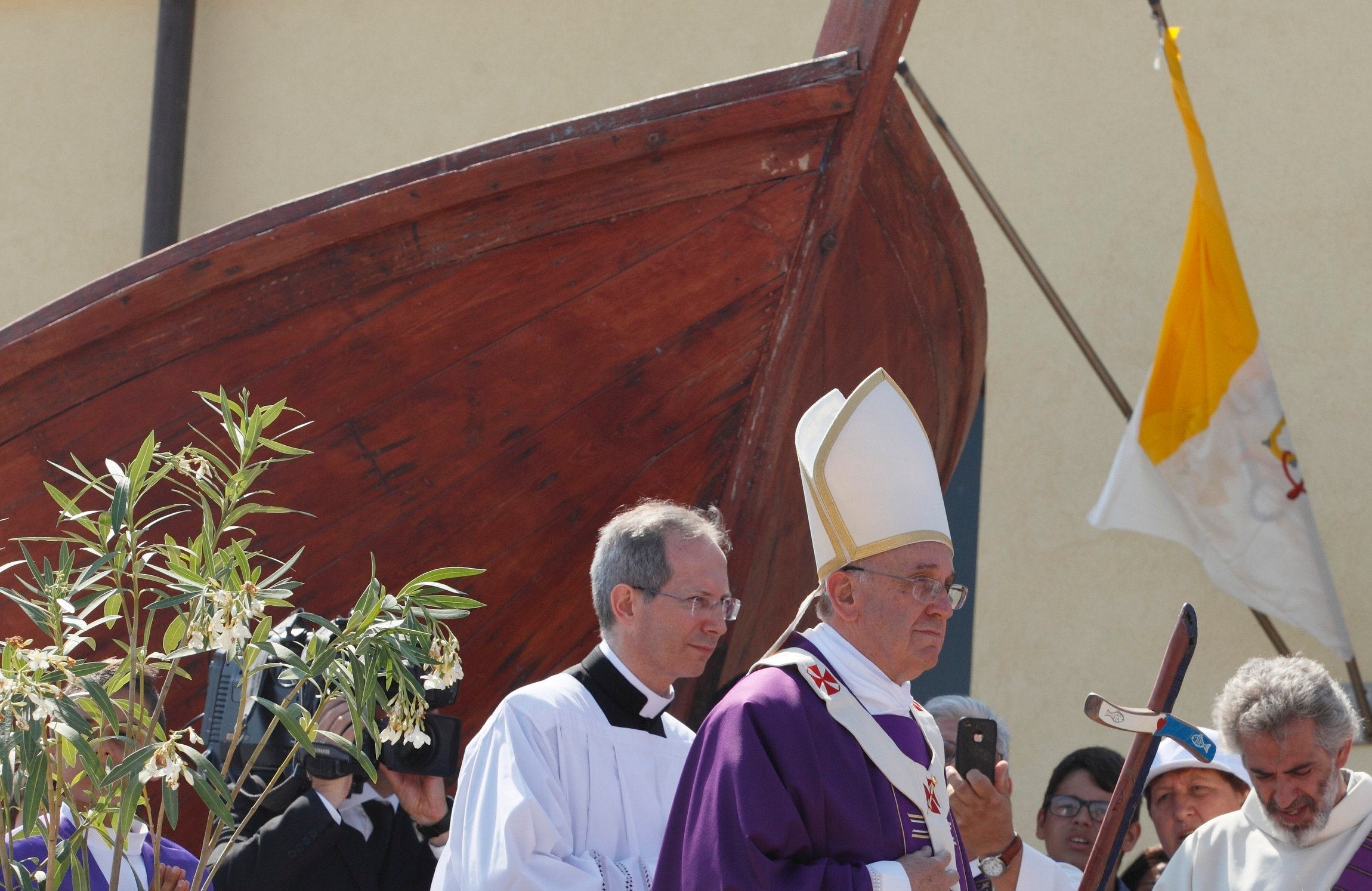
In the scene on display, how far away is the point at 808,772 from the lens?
1854 millimetres

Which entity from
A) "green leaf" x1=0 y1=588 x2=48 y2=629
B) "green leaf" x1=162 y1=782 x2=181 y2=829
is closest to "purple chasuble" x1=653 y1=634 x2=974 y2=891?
"green leaf" x1=162 y1=782 x2=181 y2=829

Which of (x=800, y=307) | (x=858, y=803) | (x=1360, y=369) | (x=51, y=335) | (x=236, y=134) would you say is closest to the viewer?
(x=858, y=803)

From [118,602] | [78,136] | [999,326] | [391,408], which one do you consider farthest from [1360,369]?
[78,136]

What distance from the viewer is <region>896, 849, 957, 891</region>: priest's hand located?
1822 mm

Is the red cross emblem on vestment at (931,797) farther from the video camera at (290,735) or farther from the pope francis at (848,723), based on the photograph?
the video camera at (290,735)

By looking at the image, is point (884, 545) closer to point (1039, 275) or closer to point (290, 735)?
point (290, 735)

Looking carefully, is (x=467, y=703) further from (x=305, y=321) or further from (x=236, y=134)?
(x=236, y=134)

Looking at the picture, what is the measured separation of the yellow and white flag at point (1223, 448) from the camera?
4.82 metres

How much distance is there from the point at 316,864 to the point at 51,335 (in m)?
1.33

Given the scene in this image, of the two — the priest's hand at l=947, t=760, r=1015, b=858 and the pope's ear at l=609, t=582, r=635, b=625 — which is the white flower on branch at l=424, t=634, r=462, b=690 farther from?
the priest's hand at l=947, t=760, r=1015, b=858

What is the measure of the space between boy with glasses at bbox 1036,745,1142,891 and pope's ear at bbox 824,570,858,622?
4.95ft

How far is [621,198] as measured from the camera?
10.9ft

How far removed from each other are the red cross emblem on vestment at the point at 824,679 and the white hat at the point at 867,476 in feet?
0.61

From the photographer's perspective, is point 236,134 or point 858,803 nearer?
point 858,803
